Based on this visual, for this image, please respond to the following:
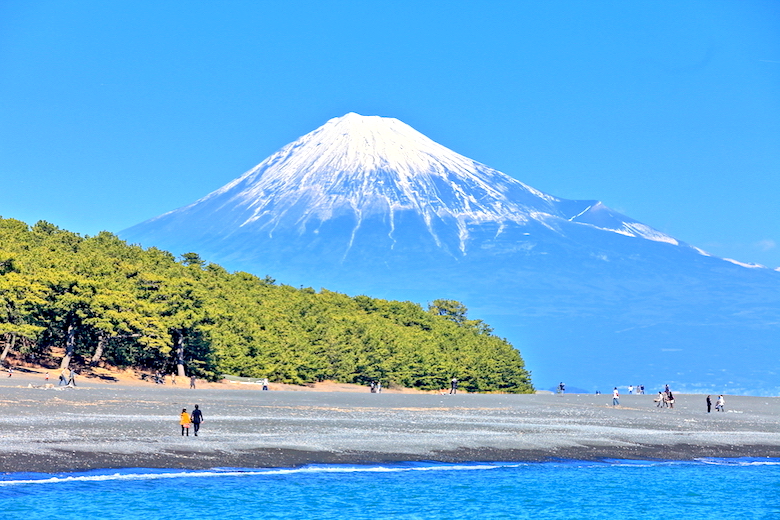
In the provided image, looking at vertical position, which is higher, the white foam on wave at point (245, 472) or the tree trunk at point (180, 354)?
the tree trunk at point (180, 354)

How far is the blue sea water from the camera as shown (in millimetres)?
30406

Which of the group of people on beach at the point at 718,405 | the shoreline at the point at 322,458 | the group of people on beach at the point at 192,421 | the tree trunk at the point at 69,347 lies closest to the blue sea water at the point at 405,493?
the shoreline at the point at 322,458

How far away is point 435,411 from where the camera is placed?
65812mm

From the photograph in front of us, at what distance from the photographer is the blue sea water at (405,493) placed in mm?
30406

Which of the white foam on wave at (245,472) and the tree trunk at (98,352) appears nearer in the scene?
→ the white foam on wave at (245,472)

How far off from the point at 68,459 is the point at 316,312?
299ft

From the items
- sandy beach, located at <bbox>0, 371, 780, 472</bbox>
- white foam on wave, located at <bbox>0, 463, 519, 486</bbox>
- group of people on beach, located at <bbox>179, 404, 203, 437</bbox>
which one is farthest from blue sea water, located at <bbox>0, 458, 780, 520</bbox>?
group of people on beach, located at <bbox>179, 404, 203, 437</bbox>

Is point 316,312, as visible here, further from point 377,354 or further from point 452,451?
point 452,451

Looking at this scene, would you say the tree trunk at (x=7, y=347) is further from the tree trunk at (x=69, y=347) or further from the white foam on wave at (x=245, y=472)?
the white foam on wave at (x=245, y=472)

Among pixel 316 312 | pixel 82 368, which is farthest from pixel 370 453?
pixel 316 312

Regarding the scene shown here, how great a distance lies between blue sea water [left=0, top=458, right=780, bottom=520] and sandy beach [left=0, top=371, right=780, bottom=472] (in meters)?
1.89

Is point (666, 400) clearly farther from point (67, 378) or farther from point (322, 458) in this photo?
point (322, 458)

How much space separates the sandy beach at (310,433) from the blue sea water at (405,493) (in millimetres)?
1888

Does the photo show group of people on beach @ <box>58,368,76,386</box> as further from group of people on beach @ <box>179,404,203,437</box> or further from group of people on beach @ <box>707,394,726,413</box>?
group of people on beach @ <box>707,394,726,413</box>
